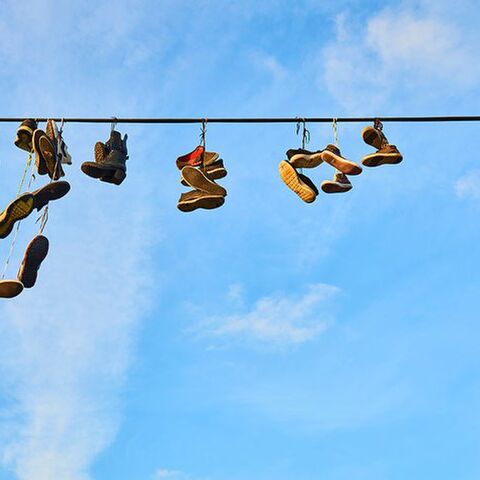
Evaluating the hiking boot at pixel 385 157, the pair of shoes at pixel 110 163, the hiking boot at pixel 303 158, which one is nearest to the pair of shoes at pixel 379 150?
the hiking boot at pixel 385 157

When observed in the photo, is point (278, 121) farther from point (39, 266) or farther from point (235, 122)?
point (39, 266)

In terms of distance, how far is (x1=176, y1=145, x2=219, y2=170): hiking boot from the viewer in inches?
329

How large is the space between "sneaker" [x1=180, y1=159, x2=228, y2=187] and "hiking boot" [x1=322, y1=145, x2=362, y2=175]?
3.45 ft

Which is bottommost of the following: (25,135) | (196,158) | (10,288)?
(10,288)

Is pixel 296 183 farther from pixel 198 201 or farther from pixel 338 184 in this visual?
pixel 198 201

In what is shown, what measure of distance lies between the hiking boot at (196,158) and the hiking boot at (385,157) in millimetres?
1557

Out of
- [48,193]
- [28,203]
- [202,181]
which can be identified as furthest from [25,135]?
[202,181]

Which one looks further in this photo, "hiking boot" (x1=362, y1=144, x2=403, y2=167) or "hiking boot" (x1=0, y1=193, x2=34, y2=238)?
"hiking boot" (x1=362, y1=144, x2=403, y2=167)

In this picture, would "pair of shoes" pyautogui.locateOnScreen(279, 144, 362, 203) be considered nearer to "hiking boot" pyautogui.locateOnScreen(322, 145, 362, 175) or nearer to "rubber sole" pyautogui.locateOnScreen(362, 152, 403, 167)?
"hiking boot" pyautogui.locateOnScreen(322, 145, 362, 175)

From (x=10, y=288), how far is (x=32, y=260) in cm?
39

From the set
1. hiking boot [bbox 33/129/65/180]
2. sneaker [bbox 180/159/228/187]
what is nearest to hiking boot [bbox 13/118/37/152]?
hiking boot [bbox 33/129/65/180]

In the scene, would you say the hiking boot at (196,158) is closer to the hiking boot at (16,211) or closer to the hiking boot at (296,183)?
the hiking boot at (296,183)

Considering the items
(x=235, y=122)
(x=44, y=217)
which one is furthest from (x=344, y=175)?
(x=44, y=217)

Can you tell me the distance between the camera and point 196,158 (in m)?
8.38
